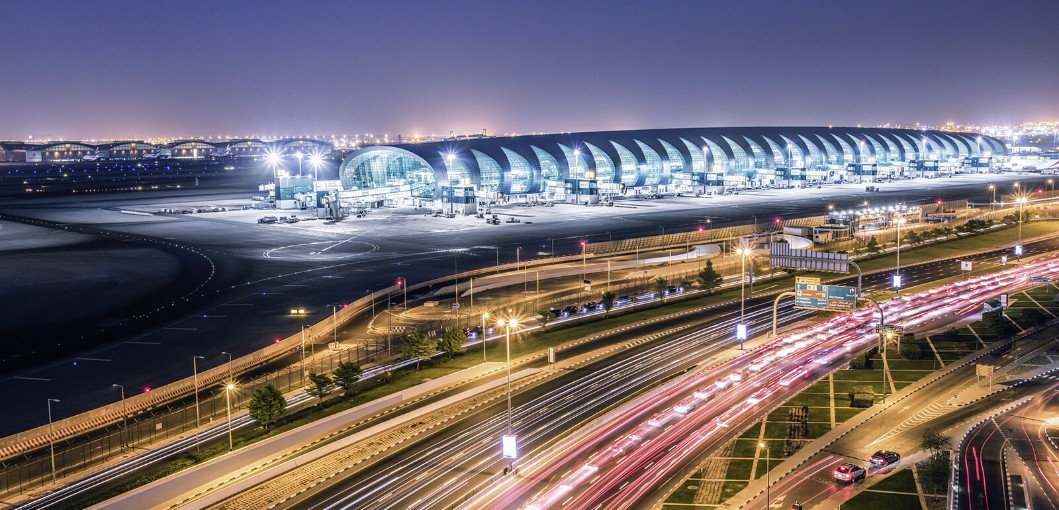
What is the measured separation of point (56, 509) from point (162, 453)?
220 inches

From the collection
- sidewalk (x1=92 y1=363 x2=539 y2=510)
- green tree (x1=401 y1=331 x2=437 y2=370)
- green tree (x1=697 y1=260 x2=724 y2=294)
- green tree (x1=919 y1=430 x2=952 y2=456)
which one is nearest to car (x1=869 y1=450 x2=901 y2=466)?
green tree (x1=919 y1=430 x2=952 y2=456)

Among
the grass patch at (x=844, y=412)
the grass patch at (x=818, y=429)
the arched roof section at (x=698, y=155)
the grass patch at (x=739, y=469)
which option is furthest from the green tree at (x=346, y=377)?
the arched roof section at (x=698, y=155)

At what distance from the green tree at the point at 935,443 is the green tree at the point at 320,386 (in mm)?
27454

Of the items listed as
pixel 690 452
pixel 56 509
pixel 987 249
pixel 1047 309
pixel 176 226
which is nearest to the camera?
pixel 56 509

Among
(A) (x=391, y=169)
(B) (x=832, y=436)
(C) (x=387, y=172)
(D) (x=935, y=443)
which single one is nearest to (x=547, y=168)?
(A) (x=391, y=169)

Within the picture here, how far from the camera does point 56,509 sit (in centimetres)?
2997

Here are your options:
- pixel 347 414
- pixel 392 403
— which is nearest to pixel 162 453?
pixel 347 414

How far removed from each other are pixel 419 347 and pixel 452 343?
2.89 m

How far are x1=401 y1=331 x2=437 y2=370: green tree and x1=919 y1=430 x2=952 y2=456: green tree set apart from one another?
2614 centimetres

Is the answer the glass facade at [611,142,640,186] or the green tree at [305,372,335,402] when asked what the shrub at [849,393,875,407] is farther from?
the glass facade at [611,142,640,186]

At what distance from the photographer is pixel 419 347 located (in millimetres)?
48375

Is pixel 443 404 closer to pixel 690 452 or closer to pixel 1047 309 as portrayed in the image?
pixel 690 452

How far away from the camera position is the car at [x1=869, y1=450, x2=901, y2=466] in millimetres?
32156

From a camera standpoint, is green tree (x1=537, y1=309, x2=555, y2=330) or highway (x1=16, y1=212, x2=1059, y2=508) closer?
highway (x1=16, y1=212, x2=1059, y2=508)
